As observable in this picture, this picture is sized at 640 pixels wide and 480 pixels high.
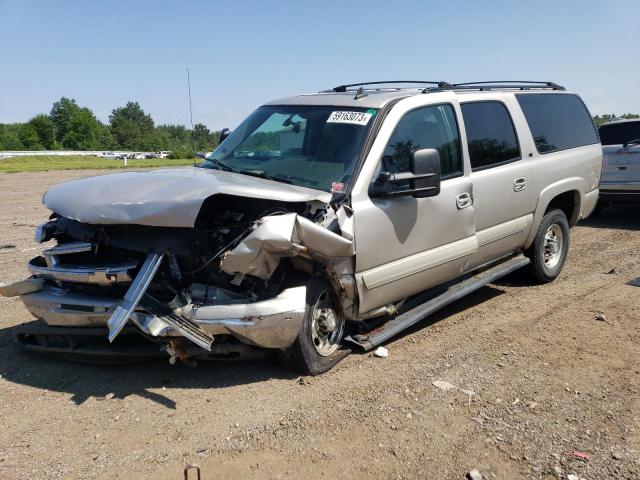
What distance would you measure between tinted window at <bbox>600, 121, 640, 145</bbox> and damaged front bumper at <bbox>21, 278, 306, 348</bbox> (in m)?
9.17

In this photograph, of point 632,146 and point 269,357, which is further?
point 632,146

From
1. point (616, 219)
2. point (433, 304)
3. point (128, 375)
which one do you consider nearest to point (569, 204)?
point (433, 304)

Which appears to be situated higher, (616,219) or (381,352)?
(381,352)

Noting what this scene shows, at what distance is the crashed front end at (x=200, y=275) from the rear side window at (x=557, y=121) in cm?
320

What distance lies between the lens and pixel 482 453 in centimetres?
312

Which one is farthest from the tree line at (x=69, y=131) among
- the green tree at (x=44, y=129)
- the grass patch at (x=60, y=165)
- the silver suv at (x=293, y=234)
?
the silver suv at (x=293, y=234)

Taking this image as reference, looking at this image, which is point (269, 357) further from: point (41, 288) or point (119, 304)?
point (41, 288)

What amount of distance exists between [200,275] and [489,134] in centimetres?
313

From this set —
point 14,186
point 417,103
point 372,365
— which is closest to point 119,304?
point 372,365

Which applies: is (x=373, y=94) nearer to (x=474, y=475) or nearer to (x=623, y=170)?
(x=474, y=475)

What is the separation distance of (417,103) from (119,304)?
2.77m

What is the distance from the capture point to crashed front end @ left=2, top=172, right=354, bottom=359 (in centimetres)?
341

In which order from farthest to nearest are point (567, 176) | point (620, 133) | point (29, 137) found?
point (29, 137) < point (620, 133) < point (567, 176)

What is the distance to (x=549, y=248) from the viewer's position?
654 cm
